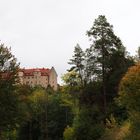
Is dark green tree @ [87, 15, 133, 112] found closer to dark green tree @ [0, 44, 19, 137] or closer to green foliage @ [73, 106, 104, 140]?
green foliage @ [73, 106, 104, 140]

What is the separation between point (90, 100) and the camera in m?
62.3

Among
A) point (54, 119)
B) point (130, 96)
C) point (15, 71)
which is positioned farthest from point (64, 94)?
point (130, 96)

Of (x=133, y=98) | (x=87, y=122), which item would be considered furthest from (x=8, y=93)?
(x=87, y=122)

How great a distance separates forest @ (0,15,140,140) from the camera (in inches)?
1618

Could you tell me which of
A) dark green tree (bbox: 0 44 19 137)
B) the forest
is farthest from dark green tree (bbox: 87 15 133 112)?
dark green tree (bbox: 0 44 19 137)

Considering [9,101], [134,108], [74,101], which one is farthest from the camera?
[74,101]

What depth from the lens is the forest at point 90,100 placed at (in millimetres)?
41094

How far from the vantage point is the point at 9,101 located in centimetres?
4400

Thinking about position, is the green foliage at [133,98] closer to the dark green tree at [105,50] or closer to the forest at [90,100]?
the forest at [90,100]

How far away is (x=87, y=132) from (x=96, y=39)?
12058mm

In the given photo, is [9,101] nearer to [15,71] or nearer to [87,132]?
[15,71]

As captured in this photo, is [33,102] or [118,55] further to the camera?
[33,102]

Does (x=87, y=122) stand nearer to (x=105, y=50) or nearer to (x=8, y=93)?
(x=105, y=50)

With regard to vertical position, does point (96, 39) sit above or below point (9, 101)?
above
